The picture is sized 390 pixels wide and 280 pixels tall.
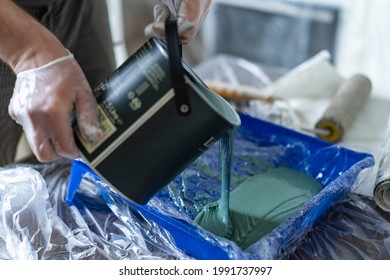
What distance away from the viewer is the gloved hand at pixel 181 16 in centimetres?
88

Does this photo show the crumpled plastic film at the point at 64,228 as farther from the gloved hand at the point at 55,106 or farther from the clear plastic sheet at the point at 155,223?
the gloved hand at the point at 55,106

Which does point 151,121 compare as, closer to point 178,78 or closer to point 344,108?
point 178,78

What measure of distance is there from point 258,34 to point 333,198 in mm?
1284

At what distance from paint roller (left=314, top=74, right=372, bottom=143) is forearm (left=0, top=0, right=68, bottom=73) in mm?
683

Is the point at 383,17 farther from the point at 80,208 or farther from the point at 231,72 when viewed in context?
the point at 80,208

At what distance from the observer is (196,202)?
98 cm

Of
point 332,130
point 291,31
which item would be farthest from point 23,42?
point 291,31

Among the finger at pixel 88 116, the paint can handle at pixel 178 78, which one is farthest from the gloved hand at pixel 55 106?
the paint can handle at pixel 178 78

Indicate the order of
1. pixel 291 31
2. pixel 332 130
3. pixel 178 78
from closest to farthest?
pixel 178 78
pixel 332 130
pixel 291 31

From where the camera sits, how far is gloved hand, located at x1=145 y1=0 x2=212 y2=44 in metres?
0.88

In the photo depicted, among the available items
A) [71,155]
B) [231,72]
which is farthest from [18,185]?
[231,72]

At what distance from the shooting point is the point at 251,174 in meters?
1.09

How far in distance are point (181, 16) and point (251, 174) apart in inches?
14.2

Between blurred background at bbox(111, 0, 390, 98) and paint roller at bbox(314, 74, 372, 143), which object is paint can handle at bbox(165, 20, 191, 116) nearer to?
paint roller at bbox(314, 74, 372, 143)
